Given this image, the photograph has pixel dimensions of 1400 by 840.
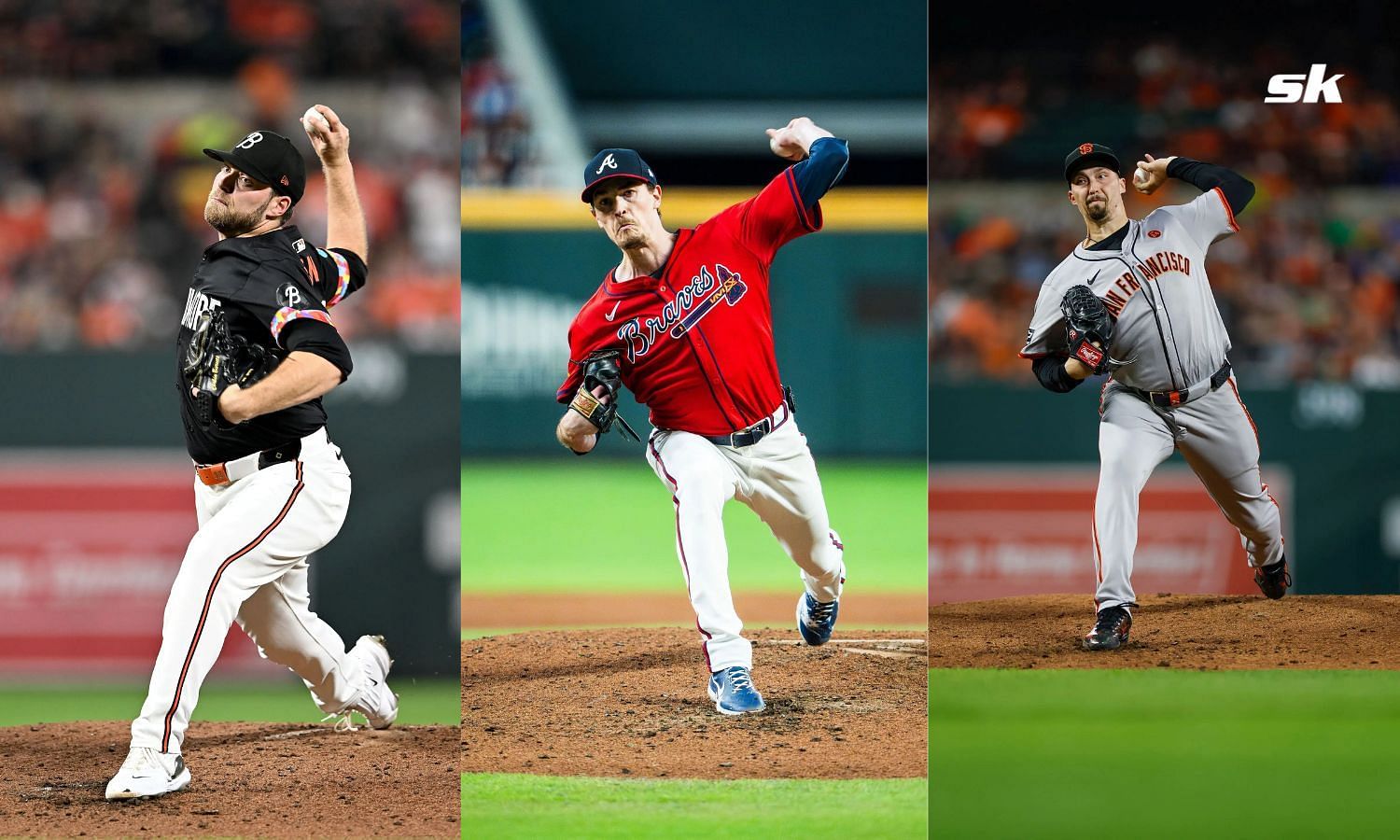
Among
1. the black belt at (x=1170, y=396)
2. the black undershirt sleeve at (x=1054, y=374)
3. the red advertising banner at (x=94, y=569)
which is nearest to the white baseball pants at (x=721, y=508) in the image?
the black undershirt sleeve at (x=1054, y=374)

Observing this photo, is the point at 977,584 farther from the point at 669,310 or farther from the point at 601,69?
the point at 601,69

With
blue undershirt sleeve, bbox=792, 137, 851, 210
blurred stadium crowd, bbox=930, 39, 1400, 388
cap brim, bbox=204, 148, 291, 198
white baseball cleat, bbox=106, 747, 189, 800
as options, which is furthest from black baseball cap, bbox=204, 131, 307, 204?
blurred stadium crowd, bbox=930, 39, 1400, 388

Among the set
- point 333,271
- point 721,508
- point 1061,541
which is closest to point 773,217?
point 721,508

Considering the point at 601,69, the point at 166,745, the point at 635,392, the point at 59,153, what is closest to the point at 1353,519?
the point at 635,392

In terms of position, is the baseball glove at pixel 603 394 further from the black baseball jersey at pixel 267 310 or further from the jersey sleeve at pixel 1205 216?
the jersey sleeve at pixel 1205 216

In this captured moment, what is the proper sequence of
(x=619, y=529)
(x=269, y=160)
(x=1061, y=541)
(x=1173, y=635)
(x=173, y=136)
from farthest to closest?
(x=173, y=136) < (x=619, y=529) < (x=1061, y=541) < (x=1173, y=635) < (x=269, y=160)

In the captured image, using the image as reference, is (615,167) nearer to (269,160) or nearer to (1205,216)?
(269,160)
